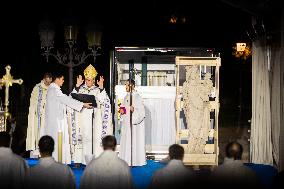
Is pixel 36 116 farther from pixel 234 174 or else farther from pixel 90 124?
pixel 234 174

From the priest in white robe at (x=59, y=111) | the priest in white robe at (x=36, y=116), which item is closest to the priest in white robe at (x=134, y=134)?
the priest in white robe at (x=59, y=111)

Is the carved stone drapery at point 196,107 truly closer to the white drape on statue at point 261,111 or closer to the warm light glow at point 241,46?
the white drape on statue at point 261,111

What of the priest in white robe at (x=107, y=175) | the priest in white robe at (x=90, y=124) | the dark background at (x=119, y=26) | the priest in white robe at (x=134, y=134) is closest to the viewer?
the priest in white robe at (x=107, y=175)

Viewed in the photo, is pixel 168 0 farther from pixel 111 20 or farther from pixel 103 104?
pixel 103 104

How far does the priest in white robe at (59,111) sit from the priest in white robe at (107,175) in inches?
190

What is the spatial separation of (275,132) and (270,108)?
23.0 inches

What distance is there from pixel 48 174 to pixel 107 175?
2.23 ft

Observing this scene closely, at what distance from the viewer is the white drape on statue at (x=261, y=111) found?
1298cm

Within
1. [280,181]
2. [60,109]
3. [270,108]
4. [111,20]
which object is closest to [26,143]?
[60,109]

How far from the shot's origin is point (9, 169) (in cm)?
776

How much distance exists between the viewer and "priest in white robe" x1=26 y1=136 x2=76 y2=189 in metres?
7.27

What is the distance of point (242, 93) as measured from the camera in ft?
72.6

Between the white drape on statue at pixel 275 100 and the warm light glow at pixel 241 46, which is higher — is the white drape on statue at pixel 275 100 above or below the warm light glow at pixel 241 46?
below

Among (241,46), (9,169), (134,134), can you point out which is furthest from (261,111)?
(9,169)
